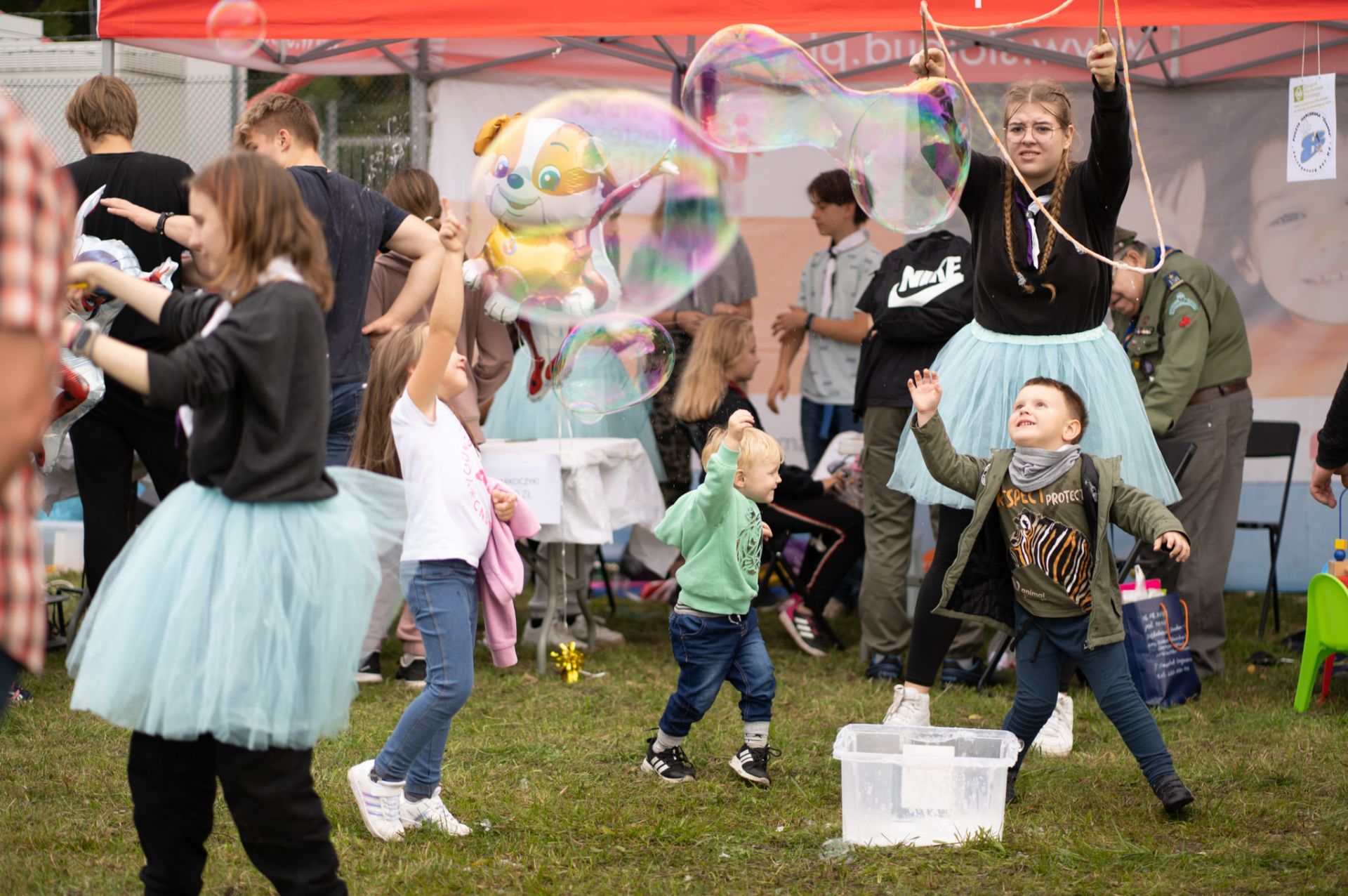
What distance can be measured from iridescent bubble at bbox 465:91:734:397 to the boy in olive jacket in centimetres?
136

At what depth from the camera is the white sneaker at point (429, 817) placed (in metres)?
3.51

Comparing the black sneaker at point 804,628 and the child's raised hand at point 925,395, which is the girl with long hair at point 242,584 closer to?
the child's raised hand at point 925,395

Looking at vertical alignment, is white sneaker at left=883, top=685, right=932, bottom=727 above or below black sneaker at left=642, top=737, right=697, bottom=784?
above

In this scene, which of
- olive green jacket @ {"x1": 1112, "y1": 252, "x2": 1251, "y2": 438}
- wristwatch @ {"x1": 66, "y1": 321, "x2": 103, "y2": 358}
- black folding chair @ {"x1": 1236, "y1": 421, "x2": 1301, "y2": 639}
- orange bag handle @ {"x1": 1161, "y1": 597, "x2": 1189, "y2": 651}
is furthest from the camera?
black folding chair @ {"x1": 1236, "y1": 421, "x2": 1301, "y2": 639}

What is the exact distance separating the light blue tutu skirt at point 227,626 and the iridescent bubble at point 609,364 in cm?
240

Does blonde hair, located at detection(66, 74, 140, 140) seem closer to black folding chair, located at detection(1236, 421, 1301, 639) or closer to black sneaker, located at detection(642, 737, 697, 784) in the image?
black sneaker, located at detection(642, 737, 697, 784)

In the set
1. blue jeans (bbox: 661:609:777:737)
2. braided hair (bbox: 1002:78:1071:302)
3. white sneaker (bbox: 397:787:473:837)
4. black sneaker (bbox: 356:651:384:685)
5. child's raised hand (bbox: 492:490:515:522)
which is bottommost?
black sneaker (bbox: 356:651:384:685)

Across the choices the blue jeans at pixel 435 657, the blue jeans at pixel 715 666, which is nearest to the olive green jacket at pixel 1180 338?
the blue jeans at pixel 715 666

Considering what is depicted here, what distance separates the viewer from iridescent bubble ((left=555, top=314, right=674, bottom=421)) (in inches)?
195

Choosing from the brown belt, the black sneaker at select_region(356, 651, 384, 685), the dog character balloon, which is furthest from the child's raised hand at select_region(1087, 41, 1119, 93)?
the black sneaker at select_region(356, 651, 384, 685)

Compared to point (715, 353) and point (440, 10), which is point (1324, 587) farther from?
point (440, 10)

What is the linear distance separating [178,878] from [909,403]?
12.1 ft

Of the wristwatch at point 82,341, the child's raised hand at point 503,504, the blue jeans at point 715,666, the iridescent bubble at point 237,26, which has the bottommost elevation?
the blue jeans at point 715,666

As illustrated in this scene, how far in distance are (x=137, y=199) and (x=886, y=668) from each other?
131 inches
